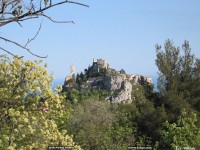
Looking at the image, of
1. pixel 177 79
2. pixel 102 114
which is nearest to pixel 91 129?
pixel 102 114

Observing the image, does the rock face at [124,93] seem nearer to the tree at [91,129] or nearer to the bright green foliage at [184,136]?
the tree at [91,129]

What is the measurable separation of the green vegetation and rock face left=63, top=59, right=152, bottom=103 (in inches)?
3347

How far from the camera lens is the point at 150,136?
2825 cm

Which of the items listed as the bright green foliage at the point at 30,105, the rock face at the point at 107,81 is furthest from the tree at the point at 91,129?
the rock face at the point at 107,81

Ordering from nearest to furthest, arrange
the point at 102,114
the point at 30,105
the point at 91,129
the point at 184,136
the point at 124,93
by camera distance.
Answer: the point at 30,105, the point at 184,136, the point at 91,129, the point at 102,114, the point at 124,93

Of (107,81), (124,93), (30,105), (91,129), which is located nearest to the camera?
(30,105)

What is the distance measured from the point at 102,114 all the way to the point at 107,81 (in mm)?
112683

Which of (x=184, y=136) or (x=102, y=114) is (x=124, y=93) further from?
(x=184, y=136)

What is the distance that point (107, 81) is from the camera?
464 feet

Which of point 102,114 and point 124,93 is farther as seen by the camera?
point 124,93

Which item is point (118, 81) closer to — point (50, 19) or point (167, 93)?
point (167, 93)

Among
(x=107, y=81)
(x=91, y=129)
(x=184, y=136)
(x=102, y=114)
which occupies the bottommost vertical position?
(x=184, y=136)

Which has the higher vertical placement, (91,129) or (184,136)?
(91,129)

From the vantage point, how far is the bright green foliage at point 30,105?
9047mm
